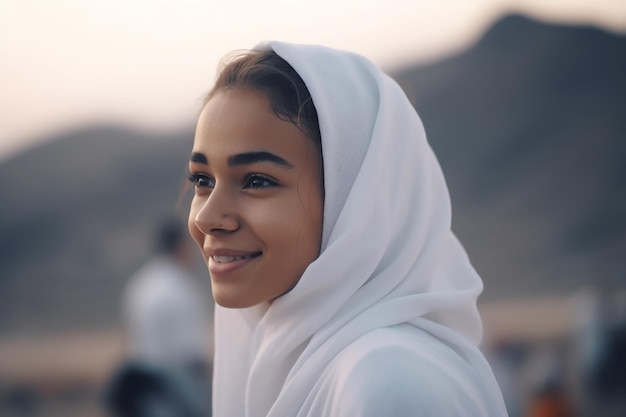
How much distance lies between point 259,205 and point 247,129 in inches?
6.6

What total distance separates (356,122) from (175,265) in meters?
4.13

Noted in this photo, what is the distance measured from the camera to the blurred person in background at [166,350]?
16.0 ft

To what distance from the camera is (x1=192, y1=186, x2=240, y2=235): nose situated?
6.63 ft

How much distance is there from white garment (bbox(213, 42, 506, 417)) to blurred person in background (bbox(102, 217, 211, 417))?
2.75 meters

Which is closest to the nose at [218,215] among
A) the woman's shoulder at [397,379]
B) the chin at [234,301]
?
the chin at [234,301]

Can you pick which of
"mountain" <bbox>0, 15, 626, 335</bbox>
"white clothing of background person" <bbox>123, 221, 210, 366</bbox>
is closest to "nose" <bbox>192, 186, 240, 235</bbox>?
"white clothing of background person" <bbox>123, 221, 210, 366</bbox>

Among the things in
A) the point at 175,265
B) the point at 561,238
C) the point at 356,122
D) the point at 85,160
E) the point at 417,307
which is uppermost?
the point at 356,122

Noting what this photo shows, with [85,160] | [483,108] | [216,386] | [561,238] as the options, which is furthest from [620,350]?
[85,160]

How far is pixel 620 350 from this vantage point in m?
9.12

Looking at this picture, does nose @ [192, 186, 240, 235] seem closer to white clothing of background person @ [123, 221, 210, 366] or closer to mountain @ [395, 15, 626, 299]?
white clothing of background person @ [123, 221, 210, 366]

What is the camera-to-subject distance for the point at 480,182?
37.1 m

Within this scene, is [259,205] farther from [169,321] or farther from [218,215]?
[169,321]

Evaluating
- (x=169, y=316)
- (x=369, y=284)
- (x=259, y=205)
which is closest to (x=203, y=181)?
(x=259, y=205)

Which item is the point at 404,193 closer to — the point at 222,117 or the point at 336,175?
the point at 336,175
